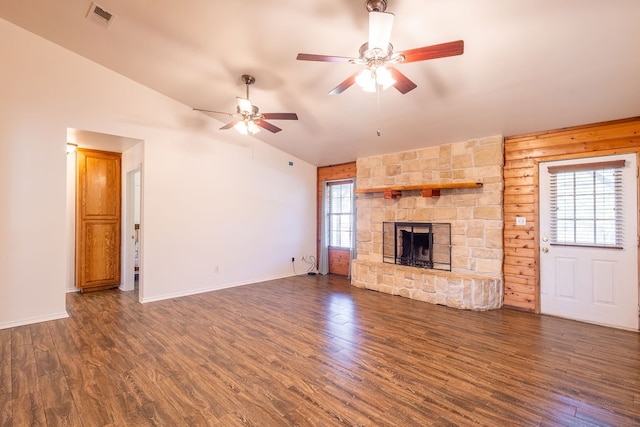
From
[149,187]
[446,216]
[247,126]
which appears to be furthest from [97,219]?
[446,216]

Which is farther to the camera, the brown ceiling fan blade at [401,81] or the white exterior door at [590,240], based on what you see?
the white exterior door at [590,240]

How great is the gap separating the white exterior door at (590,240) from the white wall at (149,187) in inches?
185

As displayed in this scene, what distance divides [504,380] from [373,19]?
308 cm

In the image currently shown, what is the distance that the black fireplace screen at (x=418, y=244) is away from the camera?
5141mm

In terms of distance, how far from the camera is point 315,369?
2.75 metres

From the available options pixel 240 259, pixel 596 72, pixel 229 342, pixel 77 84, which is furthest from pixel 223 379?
pixel 596 72

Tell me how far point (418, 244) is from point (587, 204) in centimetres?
241

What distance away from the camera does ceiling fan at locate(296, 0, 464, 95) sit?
2195 mm

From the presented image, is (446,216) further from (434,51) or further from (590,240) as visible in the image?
(434,51)

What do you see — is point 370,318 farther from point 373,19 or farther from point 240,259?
point 373,19

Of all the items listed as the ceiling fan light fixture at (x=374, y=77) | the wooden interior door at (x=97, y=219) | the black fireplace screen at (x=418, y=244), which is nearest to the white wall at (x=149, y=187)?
the wooden interior door at (x=97, y=219)

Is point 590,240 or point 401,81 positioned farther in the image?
point 590,240

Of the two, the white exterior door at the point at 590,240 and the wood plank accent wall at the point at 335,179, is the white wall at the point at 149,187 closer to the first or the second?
the wood plank accent wall at the point at 335,179

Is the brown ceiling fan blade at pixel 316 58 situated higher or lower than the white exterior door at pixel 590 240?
higher
